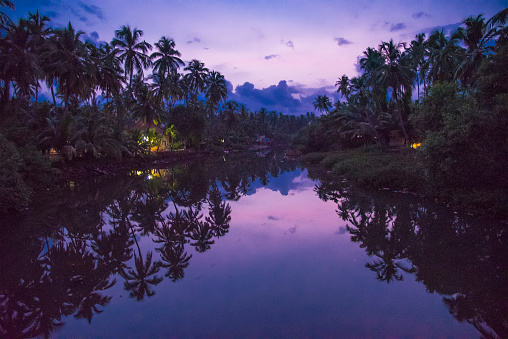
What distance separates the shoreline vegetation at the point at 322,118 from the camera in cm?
1027

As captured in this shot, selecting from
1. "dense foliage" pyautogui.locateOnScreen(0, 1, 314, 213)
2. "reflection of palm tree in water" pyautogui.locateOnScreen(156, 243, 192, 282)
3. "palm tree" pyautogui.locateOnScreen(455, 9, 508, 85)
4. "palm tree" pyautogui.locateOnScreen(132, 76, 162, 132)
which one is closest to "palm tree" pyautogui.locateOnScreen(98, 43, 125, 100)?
"dense foliage" pyautogui.locateOnScreen(0, 1, 314, 213)

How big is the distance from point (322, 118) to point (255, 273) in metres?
38.7

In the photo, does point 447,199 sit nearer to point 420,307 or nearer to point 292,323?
point 420,307

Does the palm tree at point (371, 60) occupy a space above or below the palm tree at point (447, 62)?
above

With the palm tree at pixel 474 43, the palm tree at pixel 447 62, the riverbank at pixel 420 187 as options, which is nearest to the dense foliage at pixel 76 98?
the riverbank at pixel 420 187

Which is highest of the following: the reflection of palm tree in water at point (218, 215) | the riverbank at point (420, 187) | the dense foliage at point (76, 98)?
the dense foliage at point (76, 98)

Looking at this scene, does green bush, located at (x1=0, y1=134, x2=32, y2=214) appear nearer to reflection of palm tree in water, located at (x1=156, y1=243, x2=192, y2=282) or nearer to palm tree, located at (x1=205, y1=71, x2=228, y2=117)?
reflection of palm tree in water, located at (x1=156, y1=243, x2=192, y2=282)

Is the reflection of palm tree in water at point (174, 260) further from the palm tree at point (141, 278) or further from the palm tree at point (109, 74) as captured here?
the palm tree at point (109, 74)

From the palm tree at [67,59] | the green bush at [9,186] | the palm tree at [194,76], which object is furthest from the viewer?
the palm tree at [194,76]

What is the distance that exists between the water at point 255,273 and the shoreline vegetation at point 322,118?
87.2 inches

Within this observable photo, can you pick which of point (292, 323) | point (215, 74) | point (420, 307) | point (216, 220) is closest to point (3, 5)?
point (216, 220)

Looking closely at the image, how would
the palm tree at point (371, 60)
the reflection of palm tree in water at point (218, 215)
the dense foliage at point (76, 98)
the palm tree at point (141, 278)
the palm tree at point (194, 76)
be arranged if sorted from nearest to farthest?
1. the palm tree at point (141, 278)
2. the reflection of palm tree in water at point (218, 215)
3. the dense foliage at point (76, 98)
4. the palm tree at point (371, 60)
5. the palm tree at point (194, 76)

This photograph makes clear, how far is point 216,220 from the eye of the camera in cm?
1039

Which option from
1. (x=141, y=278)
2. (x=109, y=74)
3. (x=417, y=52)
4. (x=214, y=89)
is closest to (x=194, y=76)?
(x=214, y=89)
